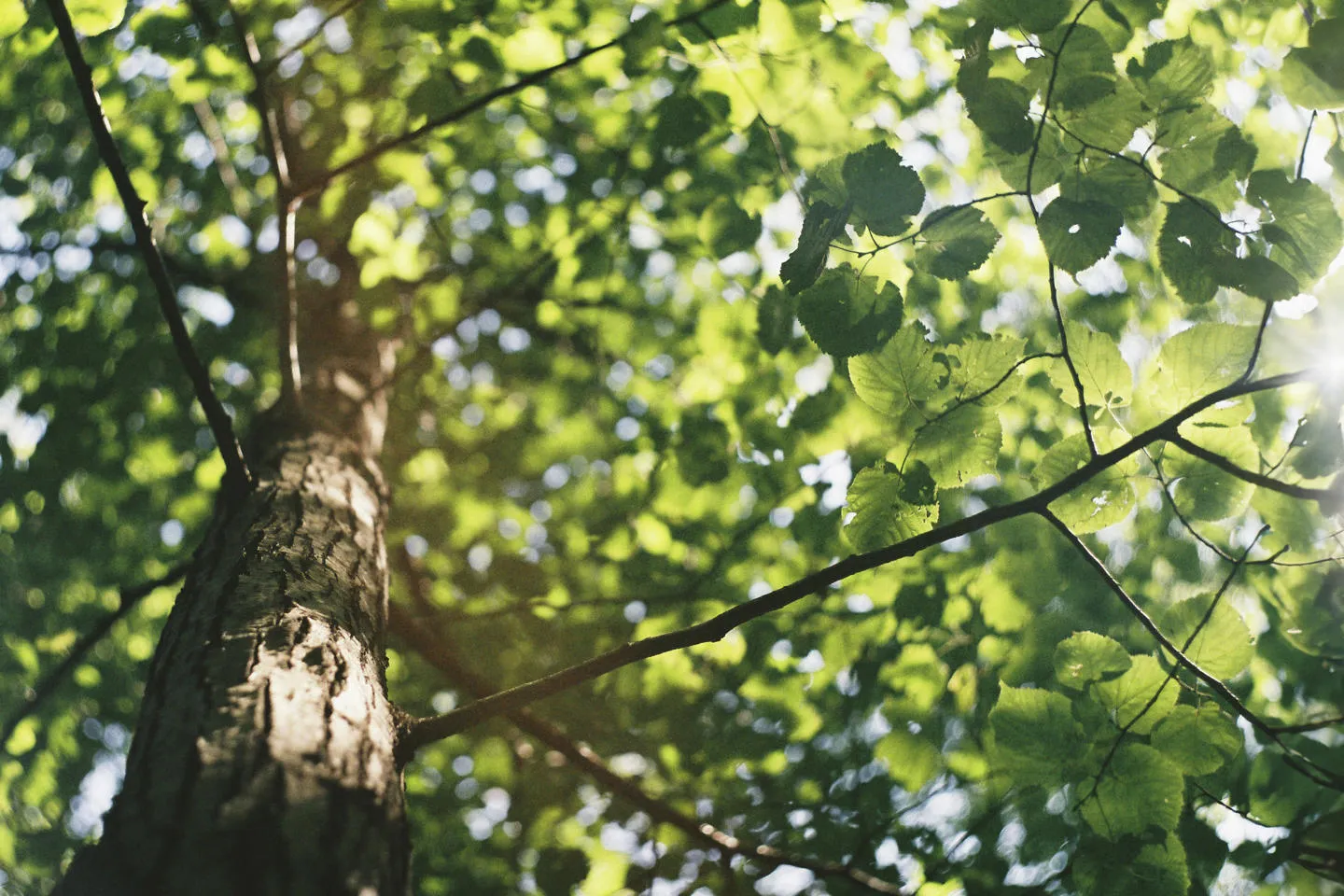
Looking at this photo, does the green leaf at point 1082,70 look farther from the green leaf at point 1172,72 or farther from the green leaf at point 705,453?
the green leaf at point 705,453

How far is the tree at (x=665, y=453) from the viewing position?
1178mm

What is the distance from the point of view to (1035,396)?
2.92m

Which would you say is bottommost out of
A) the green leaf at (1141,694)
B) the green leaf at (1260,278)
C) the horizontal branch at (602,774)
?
the horizontal branch at (602,774)

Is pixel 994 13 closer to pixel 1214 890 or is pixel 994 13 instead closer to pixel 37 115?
pixel 1214 890

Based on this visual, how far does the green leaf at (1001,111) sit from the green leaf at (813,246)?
0.90 feet

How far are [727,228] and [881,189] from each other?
1.61 metres

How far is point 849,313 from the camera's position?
3.82 feet

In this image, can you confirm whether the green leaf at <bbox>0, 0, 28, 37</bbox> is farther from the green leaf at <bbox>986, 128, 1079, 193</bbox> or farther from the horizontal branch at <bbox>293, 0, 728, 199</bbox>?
the green leaf at <bbox>986, 128, 1079, 193</bbox>

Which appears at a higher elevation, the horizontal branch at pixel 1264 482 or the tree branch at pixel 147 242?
the tree branch at pixel 147 242

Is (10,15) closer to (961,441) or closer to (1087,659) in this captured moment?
(961,441)

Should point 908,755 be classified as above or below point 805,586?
below

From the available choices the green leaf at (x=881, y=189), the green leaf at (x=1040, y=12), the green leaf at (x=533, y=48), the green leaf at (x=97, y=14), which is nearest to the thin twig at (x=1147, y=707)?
the green leaf at (x=881, y=189)

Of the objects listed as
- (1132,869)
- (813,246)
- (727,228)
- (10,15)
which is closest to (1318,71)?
(813,246)

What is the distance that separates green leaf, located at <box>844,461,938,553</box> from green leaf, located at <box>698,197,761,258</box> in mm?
1605
